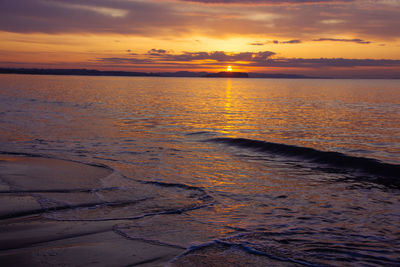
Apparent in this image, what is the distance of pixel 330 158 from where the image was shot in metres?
17.0

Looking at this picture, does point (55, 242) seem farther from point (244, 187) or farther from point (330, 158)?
point (330, 158)

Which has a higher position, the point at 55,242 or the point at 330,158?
the point at 55,242

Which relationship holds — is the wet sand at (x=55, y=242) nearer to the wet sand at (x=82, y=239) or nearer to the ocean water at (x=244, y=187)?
the wet sand at (x=82, y=239)

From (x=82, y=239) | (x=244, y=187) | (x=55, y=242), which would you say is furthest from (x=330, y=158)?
(x=55, y=242)

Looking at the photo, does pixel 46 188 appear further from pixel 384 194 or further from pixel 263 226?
pixel 384 194

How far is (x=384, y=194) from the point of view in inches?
442

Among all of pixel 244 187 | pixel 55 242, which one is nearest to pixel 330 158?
pixel 244 187

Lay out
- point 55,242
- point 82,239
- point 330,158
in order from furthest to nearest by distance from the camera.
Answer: point 330,158 < point 82,239 < point 55,242

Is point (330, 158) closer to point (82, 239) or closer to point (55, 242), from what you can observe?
point (82, 239)

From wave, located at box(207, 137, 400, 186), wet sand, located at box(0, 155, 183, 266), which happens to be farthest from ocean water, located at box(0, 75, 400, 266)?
wet sand, located at box(0, 155, 183, 266)

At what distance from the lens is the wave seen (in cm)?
1483

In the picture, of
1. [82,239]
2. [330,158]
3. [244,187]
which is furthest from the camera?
[330,158]

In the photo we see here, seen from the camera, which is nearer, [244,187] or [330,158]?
[244,187]

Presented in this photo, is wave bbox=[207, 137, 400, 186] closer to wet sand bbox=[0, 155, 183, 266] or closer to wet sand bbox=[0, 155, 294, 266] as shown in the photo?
wet sand bbox=[0, 155, 294, 266]
